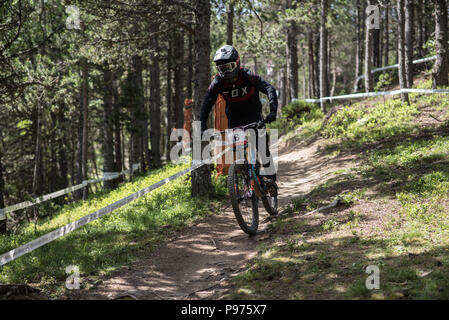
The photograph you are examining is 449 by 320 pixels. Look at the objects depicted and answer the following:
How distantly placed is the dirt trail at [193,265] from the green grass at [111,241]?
36cm

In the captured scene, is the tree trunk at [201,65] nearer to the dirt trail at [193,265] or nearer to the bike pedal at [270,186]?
the dirt trail at [193,265]

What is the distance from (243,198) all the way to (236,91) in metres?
1.76

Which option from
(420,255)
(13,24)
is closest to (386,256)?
(420,255)

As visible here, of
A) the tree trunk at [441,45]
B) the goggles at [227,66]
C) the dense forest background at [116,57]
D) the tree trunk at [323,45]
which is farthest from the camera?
the tree trunk at [323,45]

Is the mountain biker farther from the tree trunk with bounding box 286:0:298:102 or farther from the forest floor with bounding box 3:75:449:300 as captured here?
the tree trunk with bounding box 286:0:298:102

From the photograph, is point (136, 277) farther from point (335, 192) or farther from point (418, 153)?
point (418, 153)

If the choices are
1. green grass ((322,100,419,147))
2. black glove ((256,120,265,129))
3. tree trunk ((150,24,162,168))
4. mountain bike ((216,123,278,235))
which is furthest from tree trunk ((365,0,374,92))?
mountain bike ((216,123,278,235))

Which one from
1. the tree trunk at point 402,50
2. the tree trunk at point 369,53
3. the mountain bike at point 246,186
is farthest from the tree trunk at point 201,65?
the tree trunk at point 369,53

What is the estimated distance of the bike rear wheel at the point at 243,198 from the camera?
6.07 m

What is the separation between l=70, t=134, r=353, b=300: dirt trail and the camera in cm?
482

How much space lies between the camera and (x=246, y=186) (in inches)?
255

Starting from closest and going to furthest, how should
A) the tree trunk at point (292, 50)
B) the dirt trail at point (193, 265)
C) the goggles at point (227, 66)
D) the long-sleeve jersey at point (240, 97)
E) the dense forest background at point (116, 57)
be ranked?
the dirt trail at point (193, 265) < the goggles at point (227, 66) < the long-sleeve jersey at point (240, 97) < the dense forest background at point (116, 57) < the tree trunk at point (292, 50)

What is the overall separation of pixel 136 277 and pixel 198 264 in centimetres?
91
